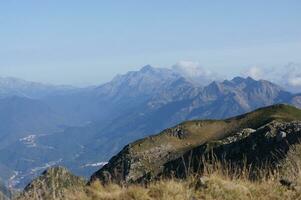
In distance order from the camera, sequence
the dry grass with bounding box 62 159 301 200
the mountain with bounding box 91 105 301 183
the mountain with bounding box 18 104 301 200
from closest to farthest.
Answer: the dry grass with bounding box 62 159 301 200
the mountain with bounding box 18 104 301 200
the mountain with bounding box 91 105 301 183

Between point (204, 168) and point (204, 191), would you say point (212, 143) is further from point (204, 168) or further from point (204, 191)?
point (204, 191)

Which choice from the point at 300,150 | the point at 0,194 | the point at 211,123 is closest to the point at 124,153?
the point at 211,123

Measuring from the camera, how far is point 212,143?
66688mm

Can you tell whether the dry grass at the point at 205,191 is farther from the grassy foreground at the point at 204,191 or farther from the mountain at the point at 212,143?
the mountain at the point at 212,143

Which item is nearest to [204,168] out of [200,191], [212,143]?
[200,191]

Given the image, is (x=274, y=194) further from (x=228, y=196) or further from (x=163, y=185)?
(x=163, y=185)

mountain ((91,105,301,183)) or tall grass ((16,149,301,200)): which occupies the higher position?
tall grass ((16,149,301,200))

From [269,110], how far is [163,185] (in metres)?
96.9

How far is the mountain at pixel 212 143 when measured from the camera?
46.4 m

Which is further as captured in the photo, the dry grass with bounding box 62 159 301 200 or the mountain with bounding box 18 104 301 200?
the mountain with bounding box 18 104 301 200

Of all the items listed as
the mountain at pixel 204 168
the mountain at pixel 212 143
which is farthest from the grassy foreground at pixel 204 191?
the mountain at pixel 212 143

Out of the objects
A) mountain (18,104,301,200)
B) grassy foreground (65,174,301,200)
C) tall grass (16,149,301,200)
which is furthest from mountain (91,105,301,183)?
grassy foreground (65,174,301,200)

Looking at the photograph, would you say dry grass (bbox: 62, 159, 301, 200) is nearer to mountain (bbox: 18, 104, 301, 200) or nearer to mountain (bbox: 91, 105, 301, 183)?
mountain (bbox: 18, 104, 301, 200)

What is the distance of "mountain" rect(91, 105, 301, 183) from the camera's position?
1826 inches
